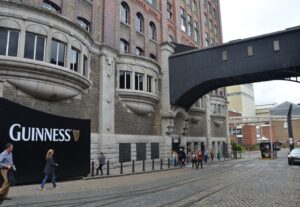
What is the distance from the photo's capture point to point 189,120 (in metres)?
35.2

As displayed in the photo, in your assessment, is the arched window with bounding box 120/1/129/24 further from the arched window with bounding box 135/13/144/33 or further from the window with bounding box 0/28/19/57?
the window with bounding box 0/28/19/57

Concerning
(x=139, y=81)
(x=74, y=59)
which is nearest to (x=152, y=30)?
(x=139, y=81)

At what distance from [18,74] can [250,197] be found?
12941mm

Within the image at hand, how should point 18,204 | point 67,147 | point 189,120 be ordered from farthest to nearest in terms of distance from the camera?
1. point 189,120
2. point 67,147
3. point 18,204

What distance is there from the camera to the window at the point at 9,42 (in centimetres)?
1486

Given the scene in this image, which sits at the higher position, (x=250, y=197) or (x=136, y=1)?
(x=136, y=1)

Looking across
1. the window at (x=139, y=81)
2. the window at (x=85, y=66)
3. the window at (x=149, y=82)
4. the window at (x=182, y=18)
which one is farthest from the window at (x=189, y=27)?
the window at (x=85, y=66)

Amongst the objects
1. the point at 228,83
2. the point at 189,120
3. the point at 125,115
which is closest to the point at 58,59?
the point at 125,115

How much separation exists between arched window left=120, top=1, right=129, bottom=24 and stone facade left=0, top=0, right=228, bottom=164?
0.33ft

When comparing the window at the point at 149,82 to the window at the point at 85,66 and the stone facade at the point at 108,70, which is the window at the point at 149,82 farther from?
the window at the point at 85,66

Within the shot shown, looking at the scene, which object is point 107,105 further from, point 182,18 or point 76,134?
point 182,18

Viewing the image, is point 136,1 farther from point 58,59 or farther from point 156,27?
point 58,59

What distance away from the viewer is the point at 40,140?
13359mm

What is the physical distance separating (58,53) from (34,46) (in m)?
1.61
